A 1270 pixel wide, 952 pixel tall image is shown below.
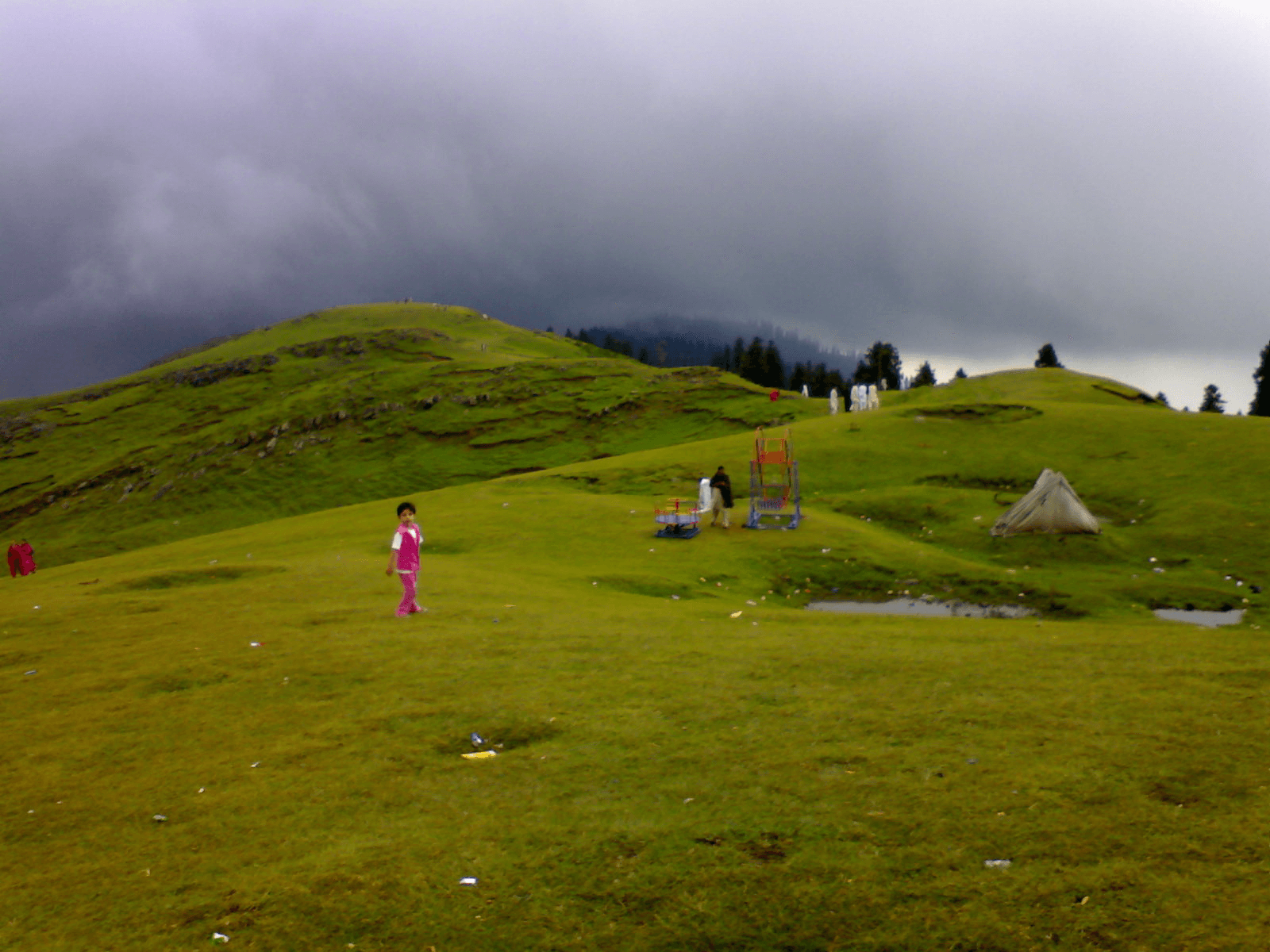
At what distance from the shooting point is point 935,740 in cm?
938

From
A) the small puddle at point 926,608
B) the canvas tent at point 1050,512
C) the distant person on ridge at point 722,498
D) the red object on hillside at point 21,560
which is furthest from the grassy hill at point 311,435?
the small puddle at point 926,608

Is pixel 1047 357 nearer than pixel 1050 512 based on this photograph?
No

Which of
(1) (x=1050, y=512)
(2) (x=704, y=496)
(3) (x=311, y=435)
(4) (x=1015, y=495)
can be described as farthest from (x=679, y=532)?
(3) (x=311, y=435)

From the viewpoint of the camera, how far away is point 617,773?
29.5 ft

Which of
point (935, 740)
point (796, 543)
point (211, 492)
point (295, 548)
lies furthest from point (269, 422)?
point (935, 740)

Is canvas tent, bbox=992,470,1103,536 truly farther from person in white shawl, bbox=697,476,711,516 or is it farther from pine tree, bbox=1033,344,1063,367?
pine tree, bbox=1033,344,1063,367

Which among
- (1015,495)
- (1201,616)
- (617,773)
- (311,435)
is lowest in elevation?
(1201,616)

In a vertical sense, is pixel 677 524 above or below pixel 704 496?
below

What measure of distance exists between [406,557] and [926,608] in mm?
16012

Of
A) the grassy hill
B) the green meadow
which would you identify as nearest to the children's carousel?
the green meadow

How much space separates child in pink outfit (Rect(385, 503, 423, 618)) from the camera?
1730cm

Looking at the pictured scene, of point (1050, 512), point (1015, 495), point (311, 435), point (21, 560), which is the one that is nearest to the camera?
point (1050, 512)

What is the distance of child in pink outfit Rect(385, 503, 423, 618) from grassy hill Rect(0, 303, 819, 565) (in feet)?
237

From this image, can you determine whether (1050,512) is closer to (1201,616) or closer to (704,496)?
(1201,616)
